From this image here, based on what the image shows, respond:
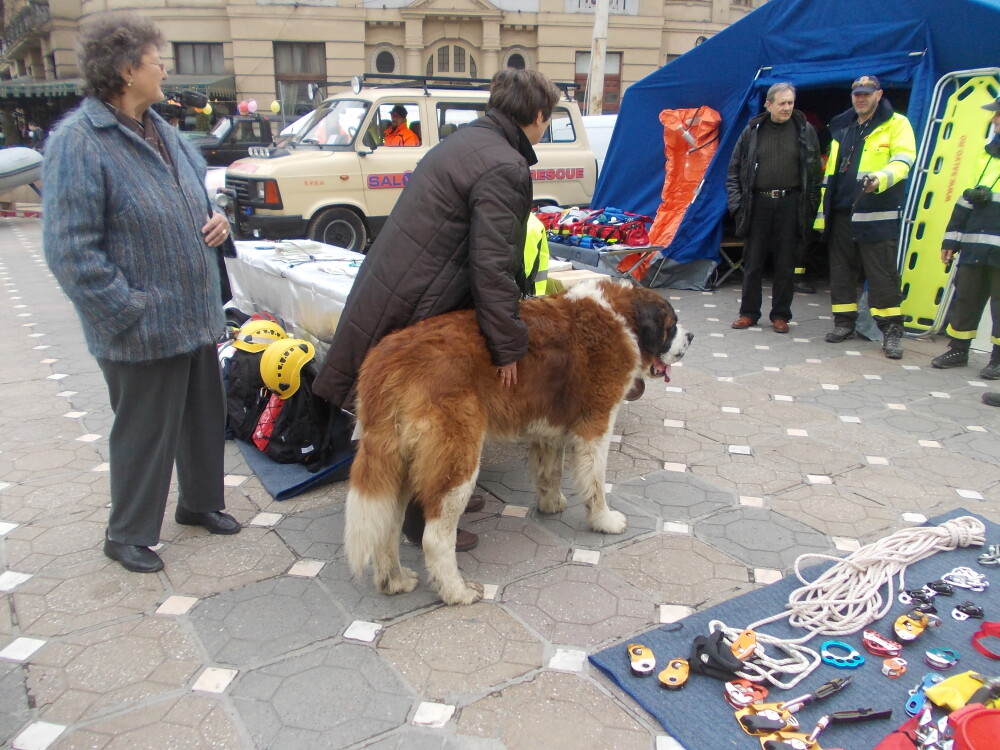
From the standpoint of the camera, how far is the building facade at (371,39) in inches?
1113

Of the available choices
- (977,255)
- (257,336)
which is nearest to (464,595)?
(257,336)

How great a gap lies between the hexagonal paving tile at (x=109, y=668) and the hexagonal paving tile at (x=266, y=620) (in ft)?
0.35

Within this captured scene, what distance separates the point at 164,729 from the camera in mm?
2410

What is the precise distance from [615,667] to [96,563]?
8.16 feet

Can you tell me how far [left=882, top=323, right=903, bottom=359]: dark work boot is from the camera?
22.2ft

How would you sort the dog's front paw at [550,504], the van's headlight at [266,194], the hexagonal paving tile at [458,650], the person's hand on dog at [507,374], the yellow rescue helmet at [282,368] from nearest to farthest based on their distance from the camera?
1. the hexagonal paving tile at [458,650]
2. the person's hand on dog at [507,374]
3. the dog's front paw at [550,504]
4. the yellow rescue helmet at [282,368]
5. the van's headlight at [266,194]

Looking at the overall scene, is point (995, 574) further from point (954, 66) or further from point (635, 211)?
point (635, 211)

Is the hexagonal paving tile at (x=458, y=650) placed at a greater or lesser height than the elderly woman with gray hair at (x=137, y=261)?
lesser

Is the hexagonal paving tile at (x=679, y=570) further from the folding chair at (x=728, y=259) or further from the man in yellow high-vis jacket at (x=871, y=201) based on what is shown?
the folding chair at (x=728, y=259)

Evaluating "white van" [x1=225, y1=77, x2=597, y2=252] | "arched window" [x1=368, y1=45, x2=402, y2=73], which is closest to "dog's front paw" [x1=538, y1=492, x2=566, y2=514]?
"white van" [x1=225, y1=77, x2=597, y2=252]

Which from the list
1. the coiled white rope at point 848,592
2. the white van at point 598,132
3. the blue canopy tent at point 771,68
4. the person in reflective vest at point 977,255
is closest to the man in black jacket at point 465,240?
the coiled white rope at point 848,592

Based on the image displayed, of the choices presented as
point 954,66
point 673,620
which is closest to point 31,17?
point 954,66

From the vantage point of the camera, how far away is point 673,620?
9.89 ft

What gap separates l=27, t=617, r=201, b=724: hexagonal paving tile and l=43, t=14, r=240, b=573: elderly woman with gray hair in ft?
1.58
